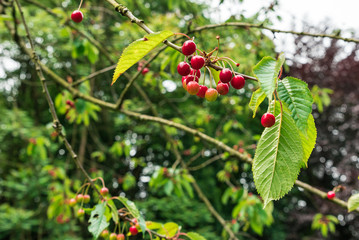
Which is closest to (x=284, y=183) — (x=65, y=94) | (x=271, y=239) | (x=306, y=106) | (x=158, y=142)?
(x=306, y=106)

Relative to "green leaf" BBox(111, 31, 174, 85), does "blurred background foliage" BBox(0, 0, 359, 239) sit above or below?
below

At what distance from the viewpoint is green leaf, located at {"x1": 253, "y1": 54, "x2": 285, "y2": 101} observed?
546 mm

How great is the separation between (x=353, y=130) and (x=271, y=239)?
4144 mm

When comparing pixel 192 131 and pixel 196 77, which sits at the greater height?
pixel 196 77

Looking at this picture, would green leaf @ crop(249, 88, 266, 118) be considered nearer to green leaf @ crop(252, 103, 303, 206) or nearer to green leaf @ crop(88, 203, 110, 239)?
green leaf @ crop(252, 103, 303, 206)

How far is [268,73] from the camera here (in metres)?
0.57

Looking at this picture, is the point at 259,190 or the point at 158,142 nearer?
the point at 259,190

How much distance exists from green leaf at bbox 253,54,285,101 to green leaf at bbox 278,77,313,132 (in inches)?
1.7

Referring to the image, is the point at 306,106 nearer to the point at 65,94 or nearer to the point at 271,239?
the point at 65,94

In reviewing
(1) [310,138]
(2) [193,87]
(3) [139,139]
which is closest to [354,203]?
(1) [310,138]

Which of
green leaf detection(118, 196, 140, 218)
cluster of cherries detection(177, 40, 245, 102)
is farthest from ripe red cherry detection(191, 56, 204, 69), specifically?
green leaf detection(118, 196, 140, 218)

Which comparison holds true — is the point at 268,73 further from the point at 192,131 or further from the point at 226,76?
the point at 192,131

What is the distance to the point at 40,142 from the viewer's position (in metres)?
3.05

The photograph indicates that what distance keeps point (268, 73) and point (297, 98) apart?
0.08 m
